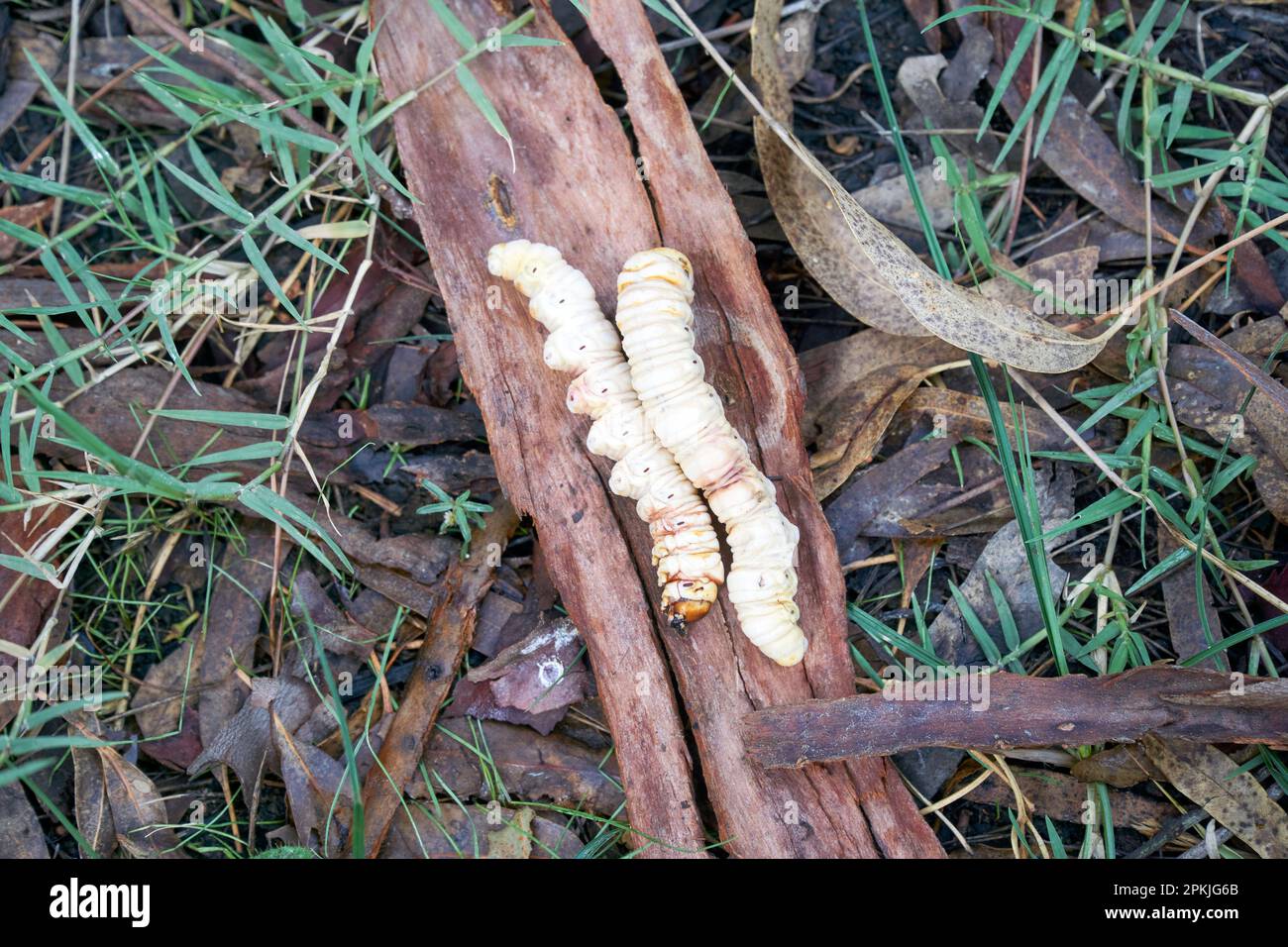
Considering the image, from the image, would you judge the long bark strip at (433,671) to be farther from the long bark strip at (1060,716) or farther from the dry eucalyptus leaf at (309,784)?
the long bark strip at (1060,716)

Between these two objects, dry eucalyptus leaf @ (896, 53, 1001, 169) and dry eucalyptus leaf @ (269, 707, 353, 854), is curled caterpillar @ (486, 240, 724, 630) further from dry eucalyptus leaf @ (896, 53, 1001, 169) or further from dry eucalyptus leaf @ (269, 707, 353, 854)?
dry eucalyptus leaf @ (896, 53, 1001, 169)

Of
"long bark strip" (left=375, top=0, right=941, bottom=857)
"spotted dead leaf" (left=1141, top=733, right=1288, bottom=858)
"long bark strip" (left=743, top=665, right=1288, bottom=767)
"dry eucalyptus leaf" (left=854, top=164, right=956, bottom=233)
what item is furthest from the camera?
"dry eucalyptus leaf" (left=854, top=164, right=956, bottom=233)

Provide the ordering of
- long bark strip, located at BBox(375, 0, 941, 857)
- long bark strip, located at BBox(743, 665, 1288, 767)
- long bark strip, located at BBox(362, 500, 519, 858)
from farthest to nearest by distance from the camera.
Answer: long bark strip, located at BBox(362, 500, 519, 858) → long bark strip, located at BBox(375, 0, 941, 857) → long bark strip, located at BBox(743, 665, 1288, 767)

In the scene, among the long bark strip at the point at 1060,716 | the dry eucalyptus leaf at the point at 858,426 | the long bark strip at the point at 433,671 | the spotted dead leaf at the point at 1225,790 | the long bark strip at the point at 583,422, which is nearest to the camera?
the long bark strip at the point at 1060,716

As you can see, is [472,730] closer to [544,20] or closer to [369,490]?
[369,490]

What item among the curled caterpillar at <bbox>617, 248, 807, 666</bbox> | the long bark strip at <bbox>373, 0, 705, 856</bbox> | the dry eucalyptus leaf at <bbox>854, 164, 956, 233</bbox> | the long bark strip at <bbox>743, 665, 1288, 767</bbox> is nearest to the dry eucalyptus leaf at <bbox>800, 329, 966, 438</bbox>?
the dry eucalyptus leaf at <bbox>854, 164, 956, 233</bbox>

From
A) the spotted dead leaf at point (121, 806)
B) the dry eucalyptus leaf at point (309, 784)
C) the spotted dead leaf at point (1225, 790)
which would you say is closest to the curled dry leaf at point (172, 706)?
the spotted dead leaf at point (121, 806)
